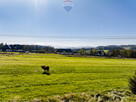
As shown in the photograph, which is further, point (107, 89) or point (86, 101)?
point (107, 89)

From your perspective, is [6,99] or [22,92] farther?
[22,92]

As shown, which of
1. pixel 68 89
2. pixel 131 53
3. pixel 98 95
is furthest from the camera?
pixel 131 53

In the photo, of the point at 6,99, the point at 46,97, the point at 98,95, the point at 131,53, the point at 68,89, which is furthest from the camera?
the point at 131,53

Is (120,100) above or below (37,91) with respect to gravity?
below

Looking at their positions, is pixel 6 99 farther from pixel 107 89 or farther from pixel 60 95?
pixel 107 89

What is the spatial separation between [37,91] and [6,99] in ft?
9.84

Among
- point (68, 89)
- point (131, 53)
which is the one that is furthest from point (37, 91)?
point (131, 53)

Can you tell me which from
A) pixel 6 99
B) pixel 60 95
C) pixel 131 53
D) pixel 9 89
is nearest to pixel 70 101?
pixel 60 95

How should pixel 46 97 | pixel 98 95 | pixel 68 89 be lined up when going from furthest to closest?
pixel 68 89
pixel 98 95
pixel 46 97

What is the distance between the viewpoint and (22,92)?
1035 centimetres

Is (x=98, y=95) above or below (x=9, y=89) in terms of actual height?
below

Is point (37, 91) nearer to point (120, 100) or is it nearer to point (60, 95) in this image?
point (60, 95)

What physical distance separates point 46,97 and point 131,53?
404 ft

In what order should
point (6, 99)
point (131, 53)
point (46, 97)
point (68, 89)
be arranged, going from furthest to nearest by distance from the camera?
1. point (131, 53)
2. point (68, 89)
3. point (46, 97)
4. point (6, 99)
